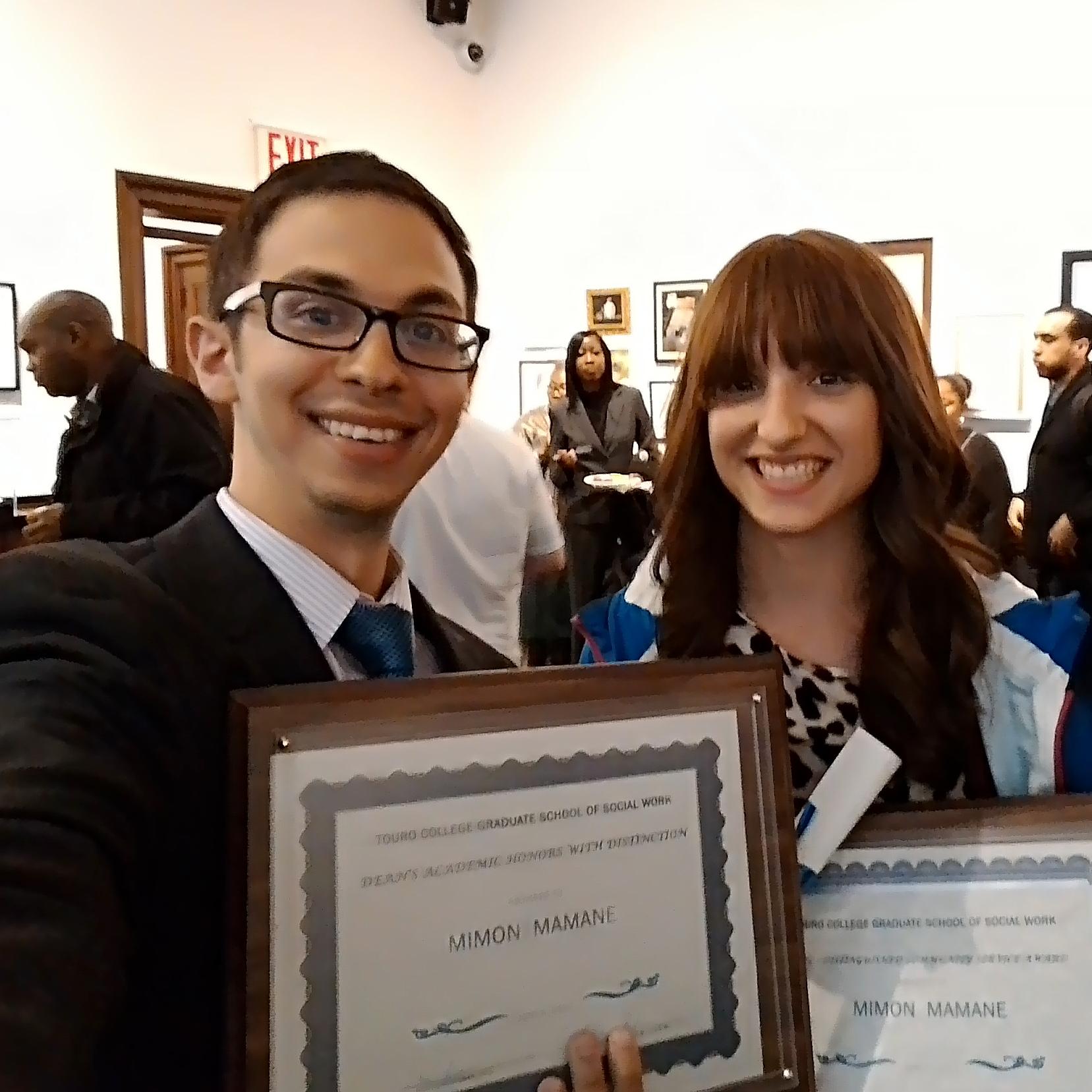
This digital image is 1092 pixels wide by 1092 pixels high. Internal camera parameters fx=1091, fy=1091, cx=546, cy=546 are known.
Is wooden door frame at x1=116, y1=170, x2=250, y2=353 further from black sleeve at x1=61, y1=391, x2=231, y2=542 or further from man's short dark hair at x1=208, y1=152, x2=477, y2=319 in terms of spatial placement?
man's short dark hair at x1=208, y1=152, x2=477, y2=319

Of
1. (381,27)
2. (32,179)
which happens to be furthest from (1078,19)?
(32,179)

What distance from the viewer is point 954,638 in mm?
1206

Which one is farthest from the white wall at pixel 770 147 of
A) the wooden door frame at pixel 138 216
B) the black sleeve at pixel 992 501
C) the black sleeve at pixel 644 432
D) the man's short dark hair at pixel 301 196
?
the man's short dark hair at pixel 301 196

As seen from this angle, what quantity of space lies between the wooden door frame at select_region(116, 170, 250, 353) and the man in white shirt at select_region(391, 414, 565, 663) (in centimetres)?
267

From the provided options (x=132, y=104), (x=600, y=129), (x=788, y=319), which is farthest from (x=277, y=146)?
(x=788, y=319)

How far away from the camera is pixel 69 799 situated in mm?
705

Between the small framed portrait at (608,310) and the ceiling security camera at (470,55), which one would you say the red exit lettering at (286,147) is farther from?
the small framed portrait at (608,310)

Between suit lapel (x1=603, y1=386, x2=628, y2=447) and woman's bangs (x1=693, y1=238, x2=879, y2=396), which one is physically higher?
woman's bangs (x1=693, y1=238, x2=879, y2=396)

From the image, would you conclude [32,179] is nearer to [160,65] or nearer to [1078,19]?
[160,65]

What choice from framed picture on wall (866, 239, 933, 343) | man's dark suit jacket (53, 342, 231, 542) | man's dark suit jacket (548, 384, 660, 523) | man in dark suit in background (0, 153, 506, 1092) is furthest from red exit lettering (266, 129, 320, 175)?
man in dark suit in background (0, 153, 506, 1092)

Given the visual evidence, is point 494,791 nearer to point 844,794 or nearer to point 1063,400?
point 844,794

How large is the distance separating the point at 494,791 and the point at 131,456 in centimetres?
222

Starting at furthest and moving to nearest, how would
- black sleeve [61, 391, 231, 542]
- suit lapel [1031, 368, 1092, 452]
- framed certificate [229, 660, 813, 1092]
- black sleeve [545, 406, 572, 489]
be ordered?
black sleeve [545, 406, 572, 489]
suit lapel [1031, 368, 1092, 452]
black sleeve [61, 391, 231, 542]
framed certificate [229, 660, 813, 1092]

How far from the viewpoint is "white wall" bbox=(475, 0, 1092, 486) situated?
530 cm
